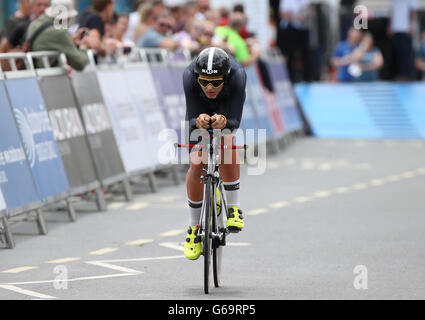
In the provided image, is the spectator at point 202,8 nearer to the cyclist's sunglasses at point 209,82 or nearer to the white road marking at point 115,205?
the white road marking at point 115,205

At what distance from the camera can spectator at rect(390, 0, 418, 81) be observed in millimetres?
27109

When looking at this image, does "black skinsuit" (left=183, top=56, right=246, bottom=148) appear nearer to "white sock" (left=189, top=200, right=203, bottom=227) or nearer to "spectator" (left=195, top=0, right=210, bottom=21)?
"white sock" (left=189, top=200, right=203, bottom=227)

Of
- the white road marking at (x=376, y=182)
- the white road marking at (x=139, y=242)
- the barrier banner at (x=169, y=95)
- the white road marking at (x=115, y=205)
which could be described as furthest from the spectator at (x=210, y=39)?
the white road marking at (x=139, y=242)

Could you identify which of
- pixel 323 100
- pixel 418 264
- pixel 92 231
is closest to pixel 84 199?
pixel 92 231

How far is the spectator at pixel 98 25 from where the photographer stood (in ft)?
49.3

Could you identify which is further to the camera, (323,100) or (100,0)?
(323,100)

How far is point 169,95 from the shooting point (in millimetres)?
17625

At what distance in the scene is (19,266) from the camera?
998 centimetres

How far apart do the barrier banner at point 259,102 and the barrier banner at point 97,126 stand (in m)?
7.45

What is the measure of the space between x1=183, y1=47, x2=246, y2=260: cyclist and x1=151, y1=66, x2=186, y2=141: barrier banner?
8.15 m

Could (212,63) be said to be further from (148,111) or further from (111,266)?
(148,111)
